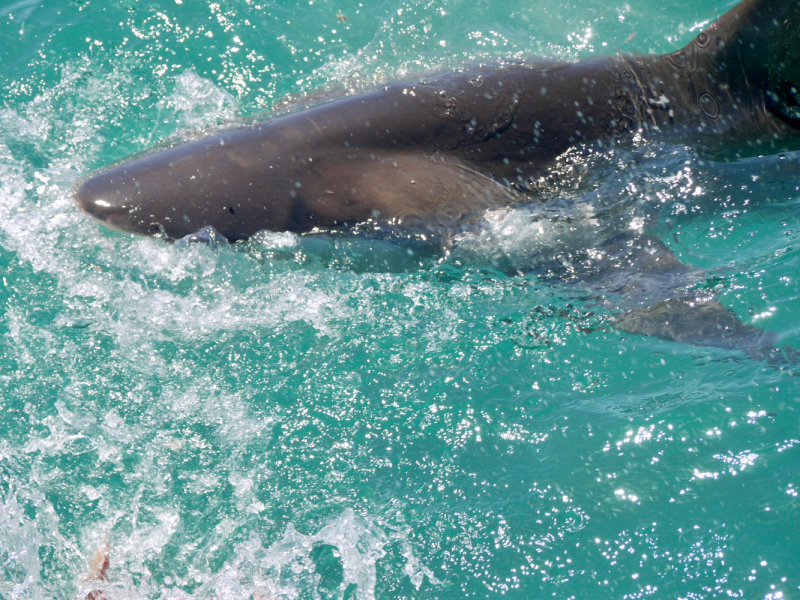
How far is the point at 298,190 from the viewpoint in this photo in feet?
11.5

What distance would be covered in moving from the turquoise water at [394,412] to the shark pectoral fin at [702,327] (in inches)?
3.4

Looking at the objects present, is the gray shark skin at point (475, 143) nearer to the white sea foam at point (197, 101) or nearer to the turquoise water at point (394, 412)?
the turquoise water at point (394, 412)

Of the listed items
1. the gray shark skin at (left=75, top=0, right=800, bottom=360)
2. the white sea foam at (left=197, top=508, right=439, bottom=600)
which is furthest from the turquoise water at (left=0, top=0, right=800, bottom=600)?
the gray shark skin at (left=75, top=0, right=800, bottom=360)

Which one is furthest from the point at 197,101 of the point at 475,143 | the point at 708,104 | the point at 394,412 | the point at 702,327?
the point at 702,327

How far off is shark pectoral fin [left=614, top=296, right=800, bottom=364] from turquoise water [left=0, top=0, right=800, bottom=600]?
0.09 m

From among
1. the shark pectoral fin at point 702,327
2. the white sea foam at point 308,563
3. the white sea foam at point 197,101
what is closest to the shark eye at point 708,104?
the shark pectoral fin at point 702,327

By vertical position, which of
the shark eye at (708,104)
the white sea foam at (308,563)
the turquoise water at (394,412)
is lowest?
the white sea foam at (308,563)

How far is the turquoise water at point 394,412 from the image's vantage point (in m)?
2.92

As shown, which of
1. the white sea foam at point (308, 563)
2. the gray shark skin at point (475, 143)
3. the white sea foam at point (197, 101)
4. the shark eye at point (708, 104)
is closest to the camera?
the white sea foam at point (308, 563)

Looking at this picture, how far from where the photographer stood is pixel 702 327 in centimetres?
354

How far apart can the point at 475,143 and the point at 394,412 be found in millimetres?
1587

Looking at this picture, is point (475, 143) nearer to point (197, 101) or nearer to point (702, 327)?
point (702, 327)

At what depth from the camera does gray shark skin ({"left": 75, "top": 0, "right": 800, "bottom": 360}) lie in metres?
3.43

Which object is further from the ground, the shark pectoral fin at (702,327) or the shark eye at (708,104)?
the shark eye at (708,104)
